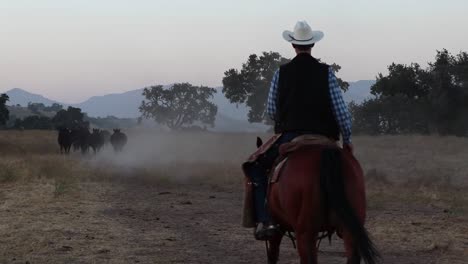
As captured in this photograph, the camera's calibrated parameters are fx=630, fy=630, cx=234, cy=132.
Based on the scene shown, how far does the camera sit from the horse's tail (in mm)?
4723

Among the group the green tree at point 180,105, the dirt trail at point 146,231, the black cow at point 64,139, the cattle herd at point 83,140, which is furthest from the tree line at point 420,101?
the green tree at point 180,105

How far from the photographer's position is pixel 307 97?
5.64 m

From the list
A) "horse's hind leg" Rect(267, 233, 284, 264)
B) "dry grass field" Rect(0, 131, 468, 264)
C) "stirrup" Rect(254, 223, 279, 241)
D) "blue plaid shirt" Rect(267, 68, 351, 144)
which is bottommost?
"dry grass field" Rect(0, 131, 468, 264)

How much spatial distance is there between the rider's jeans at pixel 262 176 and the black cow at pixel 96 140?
1235 inches

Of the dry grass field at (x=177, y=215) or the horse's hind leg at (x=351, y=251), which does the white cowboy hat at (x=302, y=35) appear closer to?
the horse's hind leg at (x=351, y=251)

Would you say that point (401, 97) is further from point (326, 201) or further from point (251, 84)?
point (326, 201)

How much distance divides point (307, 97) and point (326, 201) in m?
1.15

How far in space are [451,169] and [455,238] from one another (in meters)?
12.7

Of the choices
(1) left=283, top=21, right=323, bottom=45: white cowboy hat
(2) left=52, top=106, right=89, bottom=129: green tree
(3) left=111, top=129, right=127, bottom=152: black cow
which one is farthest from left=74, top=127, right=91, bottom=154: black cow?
(2) left=52, top=106, right=89, bottom=129: green tree

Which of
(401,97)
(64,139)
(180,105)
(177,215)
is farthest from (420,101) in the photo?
(180,105)

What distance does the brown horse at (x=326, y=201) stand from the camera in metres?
4.77

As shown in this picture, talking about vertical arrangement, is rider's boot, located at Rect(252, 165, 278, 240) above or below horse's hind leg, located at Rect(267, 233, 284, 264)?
above

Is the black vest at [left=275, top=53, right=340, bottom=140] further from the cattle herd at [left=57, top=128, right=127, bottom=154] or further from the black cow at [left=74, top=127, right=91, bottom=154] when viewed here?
the black cow at [left=74, top=127, right=91, bottom=154]

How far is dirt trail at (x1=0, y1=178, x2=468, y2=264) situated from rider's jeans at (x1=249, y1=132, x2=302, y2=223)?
2.42m
